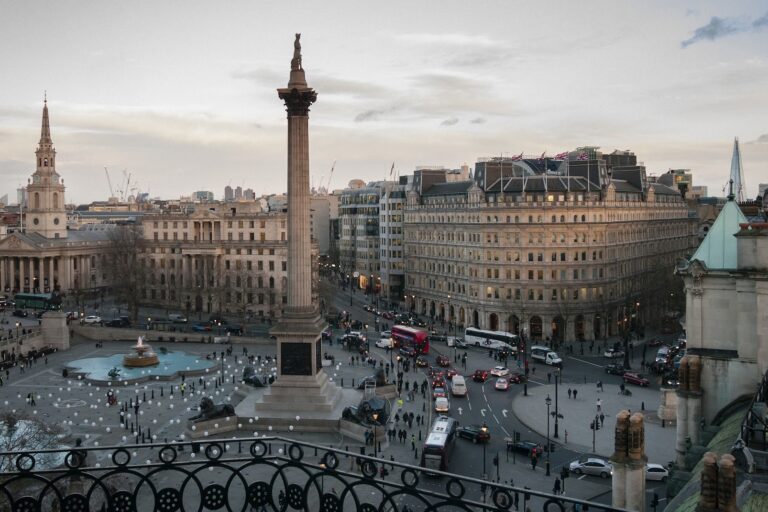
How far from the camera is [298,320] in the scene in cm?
4822

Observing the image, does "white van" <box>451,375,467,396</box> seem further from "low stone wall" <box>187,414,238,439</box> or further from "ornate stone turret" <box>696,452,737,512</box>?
"ornate stone turret" <box>696,452,737,512</box>

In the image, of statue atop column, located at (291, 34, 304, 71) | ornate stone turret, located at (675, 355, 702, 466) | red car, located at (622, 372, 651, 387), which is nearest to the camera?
ornate stone turret, located at (675, 355, 702, 466)

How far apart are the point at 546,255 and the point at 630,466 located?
5910 cm

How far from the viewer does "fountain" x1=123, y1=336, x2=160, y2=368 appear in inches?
2479

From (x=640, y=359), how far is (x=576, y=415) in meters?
23.3

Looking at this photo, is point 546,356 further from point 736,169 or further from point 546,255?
point 736,169

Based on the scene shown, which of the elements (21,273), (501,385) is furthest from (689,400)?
(21,273)

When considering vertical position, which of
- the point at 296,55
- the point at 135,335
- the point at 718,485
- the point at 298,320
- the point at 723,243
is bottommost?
the point at 135,335

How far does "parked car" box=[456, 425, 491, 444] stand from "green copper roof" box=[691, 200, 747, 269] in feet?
52.8

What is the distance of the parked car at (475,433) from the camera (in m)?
41.2

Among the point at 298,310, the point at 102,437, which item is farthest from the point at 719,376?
the point at 102,437

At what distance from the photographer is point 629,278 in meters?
87.2

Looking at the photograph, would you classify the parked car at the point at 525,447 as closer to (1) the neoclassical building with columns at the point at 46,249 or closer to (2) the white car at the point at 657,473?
(2) the white car at the point at 657,473

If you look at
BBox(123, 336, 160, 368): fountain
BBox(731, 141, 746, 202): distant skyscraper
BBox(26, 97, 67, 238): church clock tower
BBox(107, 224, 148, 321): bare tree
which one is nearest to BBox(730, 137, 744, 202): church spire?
BBox(731, 141, 746, 202): distant skyscraper
